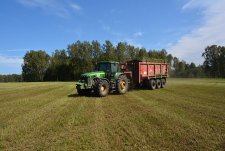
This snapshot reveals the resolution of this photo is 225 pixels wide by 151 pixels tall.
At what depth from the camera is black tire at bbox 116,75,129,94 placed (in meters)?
19.7

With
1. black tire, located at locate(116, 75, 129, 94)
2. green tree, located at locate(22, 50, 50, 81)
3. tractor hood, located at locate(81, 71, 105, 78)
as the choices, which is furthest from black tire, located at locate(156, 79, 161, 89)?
green tree, located at locate(22, 50, 50, 81)

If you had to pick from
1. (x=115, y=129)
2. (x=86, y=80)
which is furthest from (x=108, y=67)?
(x=115, y=129)

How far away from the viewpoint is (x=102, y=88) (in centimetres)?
1842

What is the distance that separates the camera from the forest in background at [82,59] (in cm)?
7925

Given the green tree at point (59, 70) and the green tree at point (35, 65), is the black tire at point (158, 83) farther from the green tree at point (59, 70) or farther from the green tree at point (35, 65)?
the green tree at point (35, 65)

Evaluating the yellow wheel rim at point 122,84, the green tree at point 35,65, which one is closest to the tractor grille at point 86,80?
the yellow wheel rim at point 122,84

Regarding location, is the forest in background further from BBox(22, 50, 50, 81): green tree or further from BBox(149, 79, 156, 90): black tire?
BBox(149, 79, 156, 90): black tire

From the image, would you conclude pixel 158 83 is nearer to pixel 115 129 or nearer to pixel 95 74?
pixel 95 74

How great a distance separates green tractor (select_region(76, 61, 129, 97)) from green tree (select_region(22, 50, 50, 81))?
72.7 meters

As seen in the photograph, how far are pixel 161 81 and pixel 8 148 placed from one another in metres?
21.4

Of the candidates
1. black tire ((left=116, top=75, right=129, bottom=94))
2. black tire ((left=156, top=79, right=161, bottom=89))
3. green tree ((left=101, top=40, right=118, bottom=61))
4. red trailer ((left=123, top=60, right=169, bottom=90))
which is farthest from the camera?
green tree ((left=101, top=40, right=118, bottom=61))

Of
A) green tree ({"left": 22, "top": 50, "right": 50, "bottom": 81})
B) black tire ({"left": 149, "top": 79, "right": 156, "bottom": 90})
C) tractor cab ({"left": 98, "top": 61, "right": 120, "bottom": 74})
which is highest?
green tree ({"left": 22, "top": 50, "right": 50, "bottom": 81})

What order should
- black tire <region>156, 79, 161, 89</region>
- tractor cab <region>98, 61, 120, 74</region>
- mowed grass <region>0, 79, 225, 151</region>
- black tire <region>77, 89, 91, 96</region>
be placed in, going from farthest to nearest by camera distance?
black tire <region>156, 79, 161, 89</region>
tractor cab <region>98, 61, 120, 74</region>
black tire <region>77, 89, 91, 96</region>
mowed grass <region>0, 79, 225, 151</region>

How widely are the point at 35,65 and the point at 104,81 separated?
75.8m
